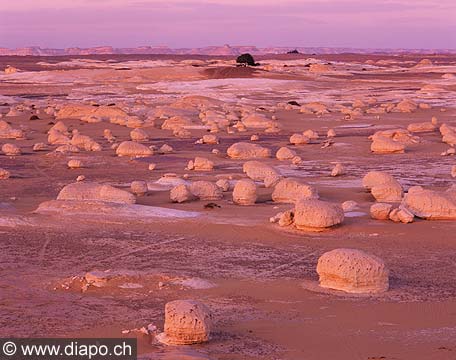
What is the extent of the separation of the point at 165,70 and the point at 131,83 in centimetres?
538

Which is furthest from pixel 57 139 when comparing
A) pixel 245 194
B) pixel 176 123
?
pixel 245 194

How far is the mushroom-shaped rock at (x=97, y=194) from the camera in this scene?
28.1 feet

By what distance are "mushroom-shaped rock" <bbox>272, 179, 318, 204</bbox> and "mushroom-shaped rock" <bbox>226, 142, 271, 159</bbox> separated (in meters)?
4.06

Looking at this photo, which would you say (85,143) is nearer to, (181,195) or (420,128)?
(181,195)

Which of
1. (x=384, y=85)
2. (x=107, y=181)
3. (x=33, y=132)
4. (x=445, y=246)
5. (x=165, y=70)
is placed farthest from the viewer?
(x=165, y=70)

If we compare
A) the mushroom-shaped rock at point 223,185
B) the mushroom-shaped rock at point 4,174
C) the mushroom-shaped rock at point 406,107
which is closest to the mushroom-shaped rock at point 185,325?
the mushroom-shaped rock at point 223,185

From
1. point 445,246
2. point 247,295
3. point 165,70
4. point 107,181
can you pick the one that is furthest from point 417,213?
point 165,70

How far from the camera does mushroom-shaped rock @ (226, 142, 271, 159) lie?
12945mm

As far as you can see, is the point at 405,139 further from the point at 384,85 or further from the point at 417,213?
the point at 384,85

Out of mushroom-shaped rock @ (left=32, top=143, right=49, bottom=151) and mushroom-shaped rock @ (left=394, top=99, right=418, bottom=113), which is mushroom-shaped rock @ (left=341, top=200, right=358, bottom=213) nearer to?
→ mushroom-shaped rock @ (left=32, top=143, right=49, bottom=151)

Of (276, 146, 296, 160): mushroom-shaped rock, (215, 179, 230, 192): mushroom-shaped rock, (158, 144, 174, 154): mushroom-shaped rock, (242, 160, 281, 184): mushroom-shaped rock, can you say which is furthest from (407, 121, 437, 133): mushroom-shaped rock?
(215, 179, 230, 192): mushroom-shaped rock

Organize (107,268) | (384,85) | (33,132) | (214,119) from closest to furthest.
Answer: (107,268) < (33,132) < (214,119) < (384,85)

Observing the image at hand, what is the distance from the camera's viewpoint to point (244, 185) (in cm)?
872

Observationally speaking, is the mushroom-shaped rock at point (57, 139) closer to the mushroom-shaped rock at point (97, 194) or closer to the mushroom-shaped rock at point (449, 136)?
the mushroom-shaped rock at point (97, 194)
